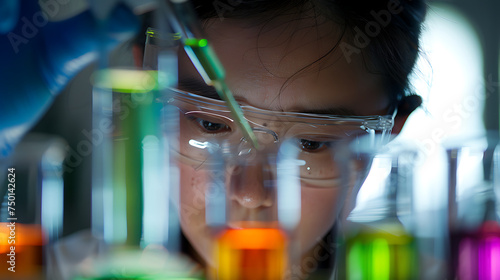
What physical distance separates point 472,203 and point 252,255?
33 centimetres

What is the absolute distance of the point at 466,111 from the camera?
2.52 feet

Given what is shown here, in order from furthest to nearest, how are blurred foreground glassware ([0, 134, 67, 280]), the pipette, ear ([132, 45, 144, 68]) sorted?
ear ([132, 45, 144, 68])
blurred foreground glassware ([0, 134, 67, 280])
the pipette

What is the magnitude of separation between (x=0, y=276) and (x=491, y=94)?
83 centimetres

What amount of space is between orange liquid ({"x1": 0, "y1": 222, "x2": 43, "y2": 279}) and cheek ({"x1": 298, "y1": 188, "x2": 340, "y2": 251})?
32 centimetres

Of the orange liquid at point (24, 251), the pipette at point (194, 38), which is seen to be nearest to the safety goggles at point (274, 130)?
the pipette at point (194, 38)

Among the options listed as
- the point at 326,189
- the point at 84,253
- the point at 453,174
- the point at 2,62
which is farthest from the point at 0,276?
the point at 453,174

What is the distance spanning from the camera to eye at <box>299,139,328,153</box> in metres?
0.56

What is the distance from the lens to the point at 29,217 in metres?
0.52

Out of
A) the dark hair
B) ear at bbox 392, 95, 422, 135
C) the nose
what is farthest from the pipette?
ear at bbox 392, 95, 422, 135

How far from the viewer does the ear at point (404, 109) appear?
0.65 meters

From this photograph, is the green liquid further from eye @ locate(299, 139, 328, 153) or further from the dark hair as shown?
the dark hair

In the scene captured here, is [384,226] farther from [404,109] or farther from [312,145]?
[404,109]

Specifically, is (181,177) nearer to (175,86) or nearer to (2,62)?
(175,86)

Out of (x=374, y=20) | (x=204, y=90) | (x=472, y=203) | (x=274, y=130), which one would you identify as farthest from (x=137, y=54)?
(x=472, y=203)
